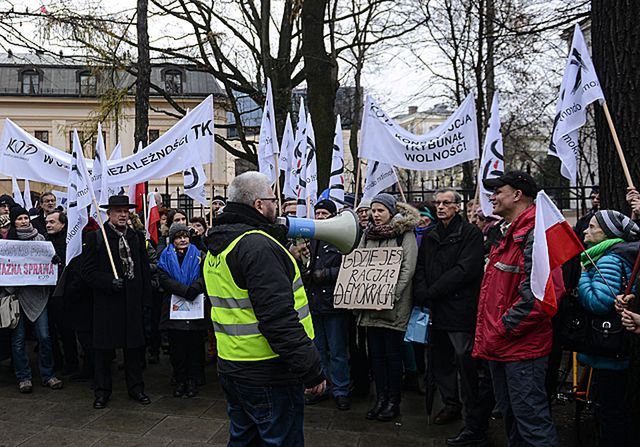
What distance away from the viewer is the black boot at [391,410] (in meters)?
5.83

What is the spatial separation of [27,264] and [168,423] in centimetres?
255

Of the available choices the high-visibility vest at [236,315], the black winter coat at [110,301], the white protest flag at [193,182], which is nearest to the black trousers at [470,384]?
the high-visibility vest at [236,315]

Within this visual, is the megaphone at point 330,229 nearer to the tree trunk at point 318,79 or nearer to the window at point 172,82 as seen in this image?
the tree trunk at point 318,79

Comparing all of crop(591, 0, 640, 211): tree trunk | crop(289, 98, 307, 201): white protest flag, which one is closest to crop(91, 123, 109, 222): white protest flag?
crop(289, 98, 307, 201): white protest flag

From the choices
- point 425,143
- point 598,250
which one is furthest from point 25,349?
point 598,250

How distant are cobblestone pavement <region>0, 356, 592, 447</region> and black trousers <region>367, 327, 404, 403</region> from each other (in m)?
0.31

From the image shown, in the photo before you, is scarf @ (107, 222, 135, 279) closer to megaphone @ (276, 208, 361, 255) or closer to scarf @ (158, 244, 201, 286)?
scarf @ (158, 244, 201, 286)

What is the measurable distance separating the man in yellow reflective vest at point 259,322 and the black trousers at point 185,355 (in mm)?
3139

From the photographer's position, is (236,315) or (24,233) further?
(24,233)

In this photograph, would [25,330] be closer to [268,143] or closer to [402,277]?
[268,143]

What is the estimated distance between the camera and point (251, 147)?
61.3 ft

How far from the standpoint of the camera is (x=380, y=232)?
5953 mm

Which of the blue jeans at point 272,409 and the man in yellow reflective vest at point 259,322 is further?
the blue jeans at point 272,409

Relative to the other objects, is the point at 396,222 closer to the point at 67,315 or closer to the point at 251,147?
the point at 67,315
